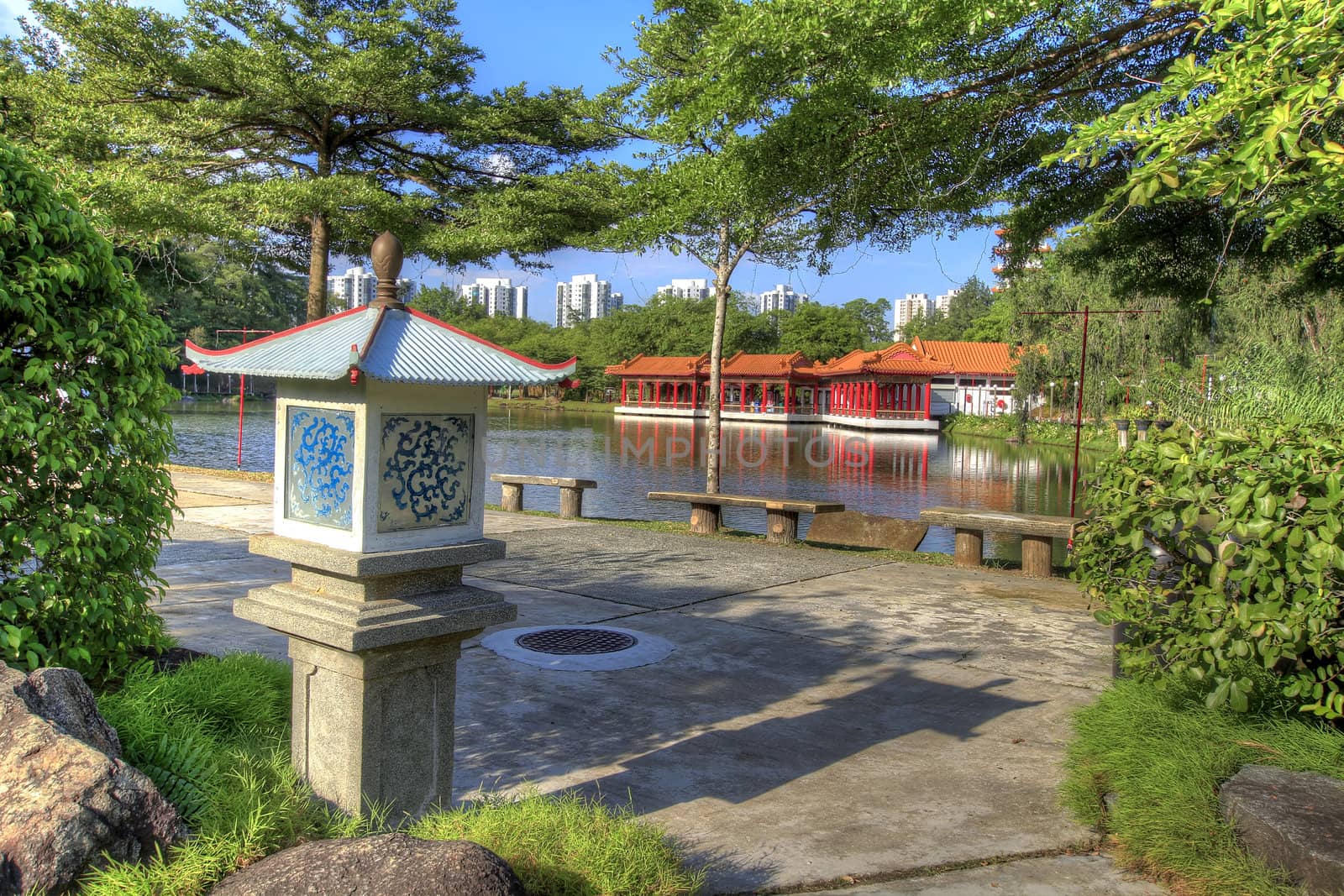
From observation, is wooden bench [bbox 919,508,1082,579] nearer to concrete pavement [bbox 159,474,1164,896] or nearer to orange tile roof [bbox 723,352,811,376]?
concrete pavement [bbox 159,474,1164,896]

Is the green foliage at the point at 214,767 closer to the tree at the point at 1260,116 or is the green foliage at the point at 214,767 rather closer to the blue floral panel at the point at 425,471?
the blue floral panel at the point at 425,471

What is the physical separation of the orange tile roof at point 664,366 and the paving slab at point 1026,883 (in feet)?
176

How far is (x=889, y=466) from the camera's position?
1201 inches

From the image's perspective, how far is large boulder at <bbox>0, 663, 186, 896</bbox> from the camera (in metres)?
2.61

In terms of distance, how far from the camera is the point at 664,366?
2327 inches

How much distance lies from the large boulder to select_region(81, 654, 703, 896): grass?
0.07 m

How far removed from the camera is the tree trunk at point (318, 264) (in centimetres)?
1401

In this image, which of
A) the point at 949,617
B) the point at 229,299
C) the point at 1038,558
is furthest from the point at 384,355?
the point at 229,299

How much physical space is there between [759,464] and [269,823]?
27103 millimetres

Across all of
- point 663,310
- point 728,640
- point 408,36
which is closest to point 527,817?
point 728,640

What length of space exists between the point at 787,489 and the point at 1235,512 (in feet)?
61.5

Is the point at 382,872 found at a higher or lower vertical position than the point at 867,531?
higher

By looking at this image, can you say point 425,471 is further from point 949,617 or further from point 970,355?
point 970,355

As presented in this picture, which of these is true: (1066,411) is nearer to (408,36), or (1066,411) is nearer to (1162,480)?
(408,36)
